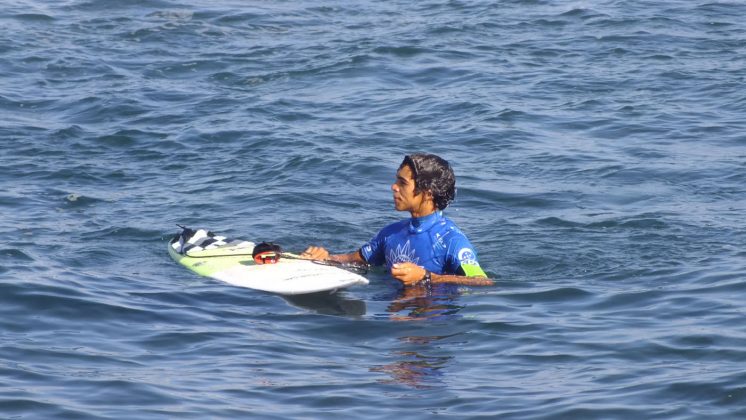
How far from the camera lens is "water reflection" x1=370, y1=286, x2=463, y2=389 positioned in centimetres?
728

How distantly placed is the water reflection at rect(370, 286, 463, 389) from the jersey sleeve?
167 mm

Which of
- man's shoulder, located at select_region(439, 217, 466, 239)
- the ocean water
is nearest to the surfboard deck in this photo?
the ocean water

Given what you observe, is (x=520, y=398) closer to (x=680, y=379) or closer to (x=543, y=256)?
(x=680, y=379)

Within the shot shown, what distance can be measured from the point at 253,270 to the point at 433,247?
141 cm

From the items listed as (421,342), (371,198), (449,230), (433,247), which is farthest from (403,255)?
(371,198)

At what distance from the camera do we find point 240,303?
9.04 meters

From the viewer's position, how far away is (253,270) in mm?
9492

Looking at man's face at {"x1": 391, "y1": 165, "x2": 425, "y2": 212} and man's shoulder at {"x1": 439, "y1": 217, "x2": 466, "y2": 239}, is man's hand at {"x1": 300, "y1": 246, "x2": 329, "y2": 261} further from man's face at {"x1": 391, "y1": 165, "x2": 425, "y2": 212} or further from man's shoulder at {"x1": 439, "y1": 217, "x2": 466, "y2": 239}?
man's shoulder at {"x1": 439, "y1": 217, "x2": 466, "y2": 239}

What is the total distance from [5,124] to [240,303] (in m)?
7.28

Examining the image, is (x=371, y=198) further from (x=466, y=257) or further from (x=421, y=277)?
(x=421, y=277)

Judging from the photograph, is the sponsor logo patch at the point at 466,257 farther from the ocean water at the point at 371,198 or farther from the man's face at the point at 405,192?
the man's face at the point at 405,192

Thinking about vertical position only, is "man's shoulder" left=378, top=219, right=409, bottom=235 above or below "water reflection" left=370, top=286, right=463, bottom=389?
above

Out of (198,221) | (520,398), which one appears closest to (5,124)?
(198,221)

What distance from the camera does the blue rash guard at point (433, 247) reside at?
9156 millimetres
